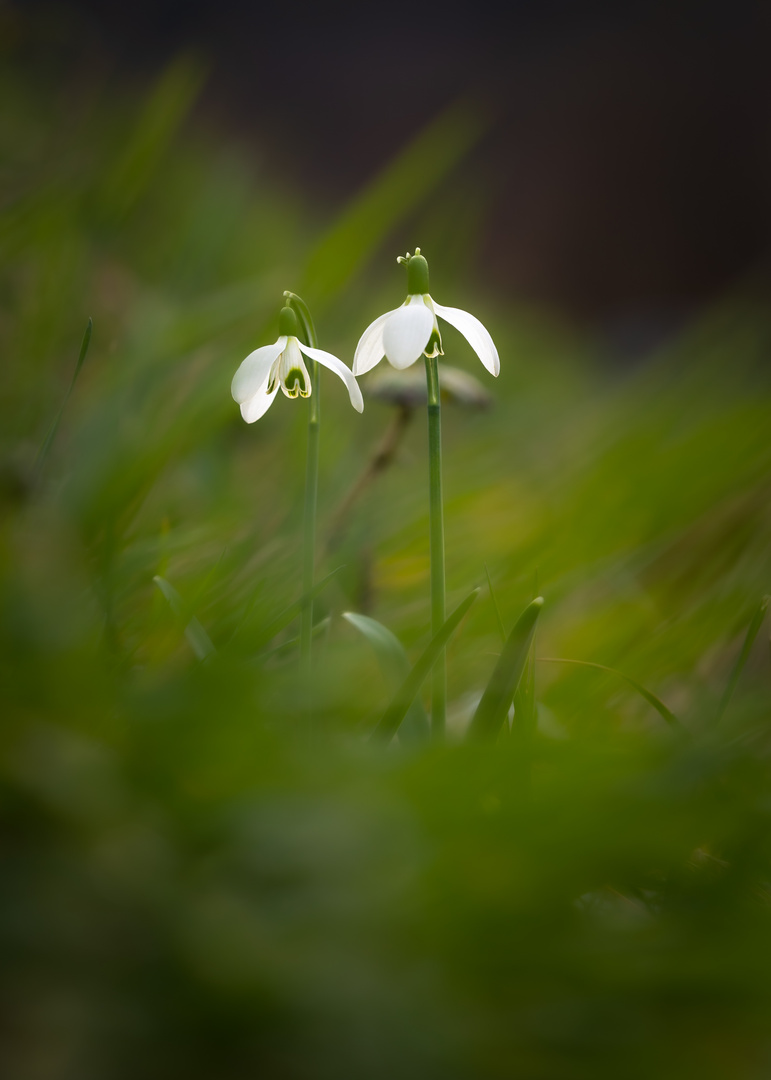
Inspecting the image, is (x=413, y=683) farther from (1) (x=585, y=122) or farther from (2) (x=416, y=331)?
(1) (x=585, y=122)

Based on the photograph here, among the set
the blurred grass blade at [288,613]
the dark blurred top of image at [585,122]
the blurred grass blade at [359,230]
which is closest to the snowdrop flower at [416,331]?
the blurred grass blade at [288,613]

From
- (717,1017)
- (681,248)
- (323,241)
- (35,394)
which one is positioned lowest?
(717,1017)

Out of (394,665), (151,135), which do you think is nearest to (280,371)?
(394,665)

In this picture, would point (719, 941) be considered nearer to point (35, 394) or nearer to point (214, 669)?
point (214, 669)

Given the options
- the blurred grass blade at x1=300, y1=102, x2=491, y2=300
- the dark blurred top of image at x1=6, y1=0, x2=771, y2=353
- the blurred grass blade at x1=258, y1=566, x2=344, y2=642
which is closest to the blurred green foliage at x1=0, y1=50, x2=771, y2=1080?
the blurred grass blade at x1=258, y1=566, x2=344, y2=642

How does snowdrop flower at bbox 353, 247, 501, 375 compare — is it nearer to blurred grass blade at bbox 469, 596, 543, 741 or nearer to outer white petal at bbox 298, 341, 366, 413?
outer white petal at bbox 298, 341, 366, 413

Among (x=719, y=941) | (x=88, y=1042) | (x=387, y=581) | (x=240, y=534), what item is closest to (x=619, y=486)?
(x=387, y=581)
